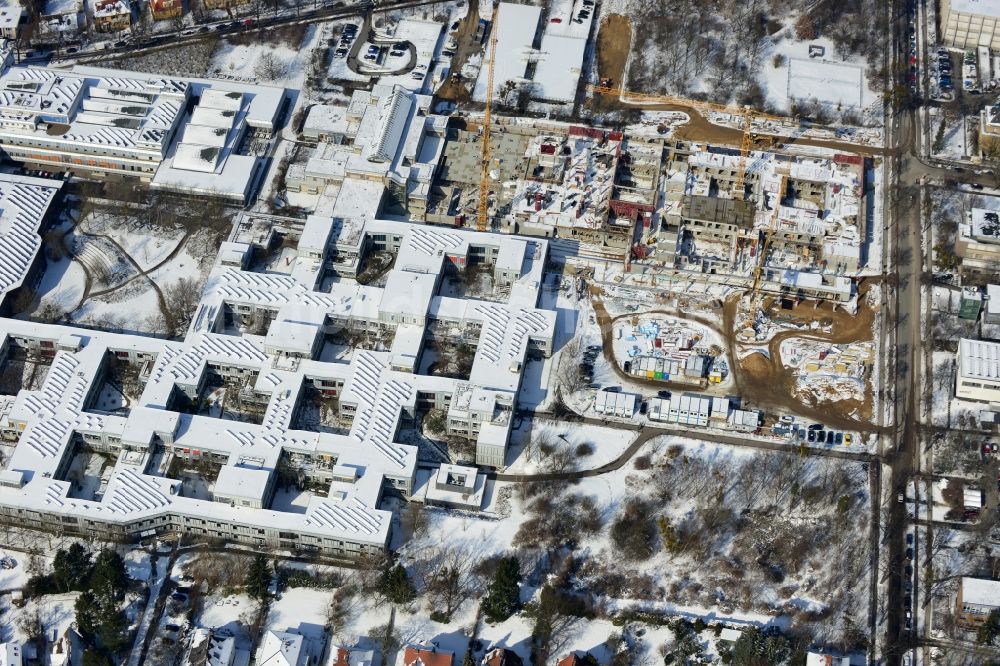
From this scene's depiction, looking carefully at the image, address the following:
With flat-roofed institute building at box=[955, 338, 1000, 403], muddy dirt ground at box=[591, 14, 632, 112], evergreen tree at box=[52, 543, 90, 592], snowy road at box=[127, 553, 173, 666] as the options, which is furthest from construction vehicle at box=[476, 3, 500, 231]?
evergreen tree at box=[52, 543, 90, 592]

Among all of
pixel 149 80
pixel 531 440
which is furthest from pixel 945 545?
pixel 149 80

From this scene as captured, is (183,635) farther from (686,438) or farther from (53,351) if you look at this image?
(686,438)

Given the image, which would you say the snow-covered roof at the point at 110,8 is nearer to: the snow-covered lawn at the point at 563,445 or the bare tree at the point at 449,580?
the snow-covered lawn at the point at 563,445

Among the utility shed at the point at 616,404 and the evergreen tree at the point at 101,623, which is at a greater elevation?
the utility shed at the point at 616,404

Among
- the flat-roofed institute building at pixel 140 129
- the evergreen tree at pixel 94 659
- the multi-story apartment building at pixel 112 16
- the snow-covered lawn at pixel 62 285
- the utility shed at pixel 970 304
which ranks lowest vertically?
the evergreen tree at pixel 94 659

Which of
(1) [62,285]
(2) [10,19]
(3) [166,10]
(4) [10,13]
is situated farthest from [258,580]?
Answer: (4) [10,13]

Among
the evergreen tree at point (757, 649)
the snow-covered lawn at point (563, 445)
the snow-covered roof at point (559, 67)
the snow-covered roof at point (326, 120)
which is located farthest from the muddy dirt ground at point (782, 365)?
the snow-covered roof at point (326, 120)

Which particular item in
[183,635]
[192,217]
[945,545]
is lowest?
[183,635]
